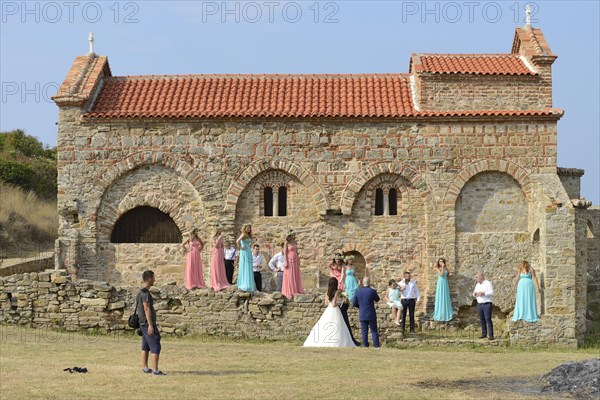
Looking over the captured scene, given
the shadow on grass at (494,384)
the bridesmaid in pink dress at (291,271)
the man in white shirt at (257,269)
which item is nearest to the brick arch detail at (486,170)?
the bridesmaid in pink dress at (291,271)

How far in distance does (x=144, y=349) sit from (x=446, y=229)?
11.7 meters

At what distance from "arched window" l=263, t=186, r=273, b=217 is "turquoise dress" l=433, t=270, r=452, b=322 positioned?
15.5 feet

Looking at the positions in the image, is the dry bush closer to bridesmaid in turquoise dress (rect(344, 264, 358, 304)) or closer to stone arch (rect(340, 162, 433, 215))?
stone arch (rect(340, 162, 433, 215))

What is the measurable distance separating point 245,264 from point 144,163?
173 inches

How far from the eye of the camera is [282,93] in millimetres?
27344

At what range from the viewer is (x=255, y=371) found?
17.0 m

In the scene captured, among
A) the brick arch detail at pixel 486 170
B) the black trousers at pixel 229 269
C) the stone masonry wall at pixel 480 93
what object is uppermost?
the stone masonry wall at pixel 480 93

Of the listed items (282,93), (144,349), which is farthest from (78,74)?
(144,349)

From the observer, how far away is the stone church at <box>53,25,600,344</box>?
85.2 feet

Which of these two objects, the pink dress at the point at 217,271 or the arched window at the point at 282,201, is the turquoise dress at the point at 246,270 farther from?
the arched window at the point at 282,201

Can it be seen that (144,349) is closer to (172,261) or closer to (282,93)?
(172,261)

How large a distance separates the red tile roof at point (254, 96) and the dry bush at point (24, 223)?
11993 mm

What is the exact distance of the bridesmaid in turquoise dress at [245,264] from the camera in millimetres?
23656

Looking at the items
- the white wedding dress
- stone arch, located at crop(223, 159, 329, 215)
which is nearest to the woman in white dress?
the white wedding dress
